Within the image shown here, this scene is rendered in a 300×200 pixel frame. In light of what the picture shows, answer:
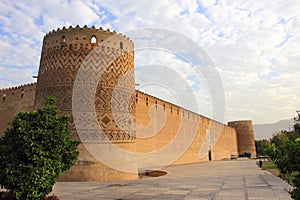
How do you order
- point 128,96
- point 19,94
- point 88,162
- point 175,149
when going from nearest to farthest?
point 88,162 < point 128,96 < point 19,94 < point 175,149

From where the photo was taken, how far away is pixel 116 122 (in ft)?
26.8

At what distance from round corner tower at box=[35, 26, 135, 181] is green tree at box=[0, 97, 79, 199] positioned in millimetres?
3600

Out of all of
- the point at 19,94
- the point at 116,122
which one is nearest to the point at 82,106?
the point at 116,122

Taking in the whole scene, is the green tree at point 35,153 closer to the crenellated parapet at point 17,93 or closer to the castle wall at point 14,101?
the castle wall at point 14,101

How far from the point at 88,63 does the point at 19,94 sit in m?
7.98

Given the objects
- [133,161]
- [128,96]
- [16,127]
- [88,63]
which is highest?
[88,63]

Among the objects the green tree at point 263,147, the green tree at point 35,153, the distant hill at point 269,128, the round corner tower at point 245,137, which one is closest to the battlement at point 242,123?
the round corner tower at point 245,137

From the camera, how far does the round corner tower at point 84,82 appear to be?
7676 mm

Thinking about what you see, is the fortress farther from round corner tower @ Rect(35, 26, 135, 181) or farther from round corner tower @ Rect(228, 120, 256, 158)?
round corner tower @ Rect(228, 120, 256, 158)

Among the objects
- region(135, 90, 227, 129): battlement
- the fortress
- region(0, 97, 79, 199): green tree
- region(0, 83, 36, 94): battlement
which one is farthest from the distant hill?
region(0, 97, 79, 199): green tree

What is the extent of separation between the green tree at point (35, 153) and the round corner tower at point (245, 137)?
3615cm

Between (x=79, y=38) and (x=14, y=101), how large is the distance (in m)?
8.16

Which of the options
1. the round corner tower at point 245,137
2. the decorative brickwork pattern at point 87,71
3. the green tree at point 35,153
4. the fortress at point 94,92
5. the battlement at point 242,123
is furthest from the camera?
the battlement at point 242,123

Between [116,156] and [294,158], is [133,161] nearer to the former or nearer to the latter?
[116,156]
